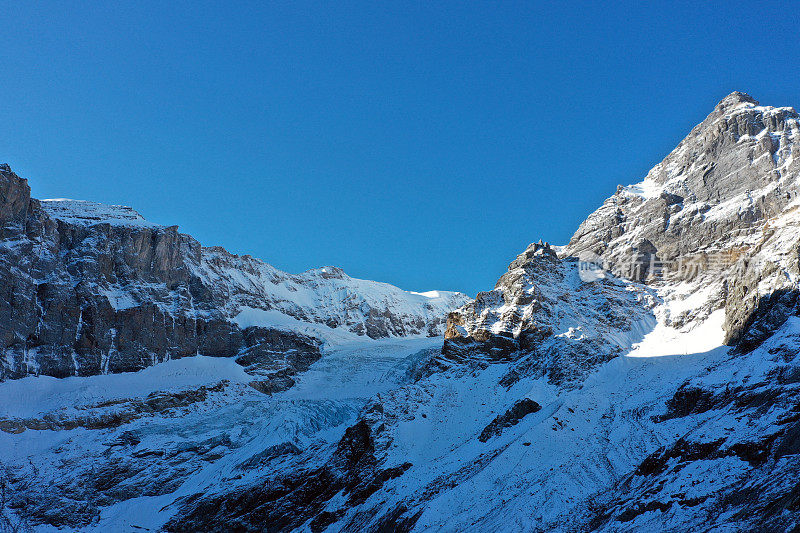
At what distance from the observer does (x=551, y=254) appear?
377 feet

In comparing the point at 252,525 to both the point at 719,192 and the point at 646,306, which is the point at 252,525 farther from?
the point at 719,192

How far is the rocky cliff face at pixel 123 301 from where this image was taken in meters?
111

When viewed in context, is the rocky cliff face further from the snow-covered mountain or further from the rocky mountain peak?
the rocky mountain peak

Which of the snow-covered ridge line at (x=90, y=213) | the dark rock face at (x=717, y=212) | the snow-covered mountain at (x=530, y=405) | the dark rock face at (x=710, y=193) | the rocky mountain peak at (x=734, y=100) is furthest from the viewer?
the snow-covered ridge line at (x=90, y=213)

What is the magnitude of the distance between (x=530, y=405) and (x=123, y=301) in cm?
8484

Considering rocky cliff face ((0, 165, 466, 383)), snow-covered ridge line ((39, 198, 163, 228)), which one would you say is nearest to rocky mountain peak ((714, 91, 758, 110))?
rocky cliff face ((0, 165, 466, 383))

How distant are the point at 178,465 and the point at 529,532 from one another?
59.0 meters

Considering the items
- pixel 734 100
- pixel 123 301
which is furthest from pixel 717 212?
pixel 123 301

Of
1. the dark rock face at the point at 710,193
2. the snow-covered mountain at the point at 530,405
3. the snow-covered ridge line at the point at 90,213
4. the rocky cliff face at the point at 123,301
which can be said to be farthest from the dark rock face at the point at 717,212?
the snow-covered ridge line at the point at 90,213

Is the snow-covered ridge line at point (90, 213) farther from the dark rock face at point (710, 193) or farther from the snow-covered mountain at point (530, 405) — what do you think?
the dark rock face at point (710, 193)

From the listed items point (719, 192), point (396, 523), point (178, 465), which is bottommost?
point (396, 523)

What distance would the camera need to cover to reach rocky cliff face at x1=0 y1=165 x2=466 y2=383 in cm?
11144

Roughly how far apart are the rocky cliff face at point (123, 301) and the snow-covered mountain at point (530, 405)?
132 cm

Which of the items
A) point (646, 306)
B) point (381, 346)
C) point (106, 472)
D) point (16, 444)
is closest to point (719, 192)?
point (646, 306)
